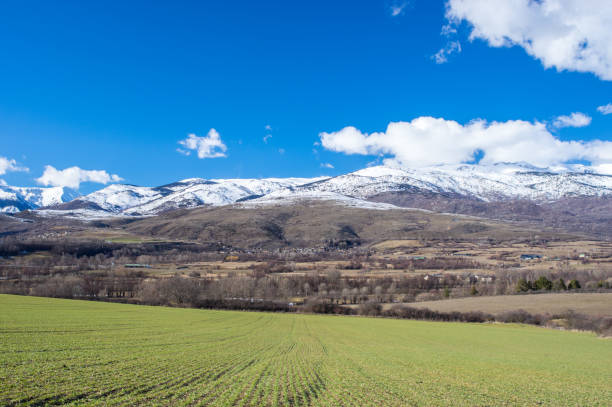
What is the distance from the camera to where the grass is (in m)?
82.4

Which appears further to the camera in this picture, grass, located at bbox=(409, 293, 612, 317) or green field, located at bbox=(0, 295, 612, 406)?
grass, located at bbox=(409, 293, 612, 317)

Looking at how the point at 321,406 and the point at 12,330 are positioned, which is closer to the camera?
the point at 321,406

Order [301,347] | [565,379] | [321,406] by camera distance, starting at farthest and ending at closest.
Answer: [301,347], [565,379], [321,406]

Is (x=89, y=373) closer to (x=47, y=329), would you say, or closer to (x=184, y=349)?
(x=184, y=349)

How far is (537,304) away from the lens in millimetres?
89812

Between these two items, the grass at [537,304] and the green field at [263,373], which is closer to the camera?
the green field at [263,373]

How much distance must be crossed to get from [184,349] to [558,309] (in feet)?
281

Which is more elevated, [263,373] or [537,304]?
[263,373]

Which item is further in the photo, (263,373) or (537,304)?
(537,304)

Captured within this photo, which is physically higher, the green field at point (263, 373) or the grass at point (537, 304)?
the green field at point (263, 373)

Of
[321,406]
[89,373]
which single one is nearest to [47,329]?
[89,373]

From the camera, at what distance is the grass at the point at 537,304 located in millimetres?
82356

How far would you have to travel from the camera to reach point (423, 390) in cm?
2038

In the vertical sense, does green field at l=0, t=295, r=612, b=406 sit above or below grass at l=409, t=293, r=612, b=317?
above
